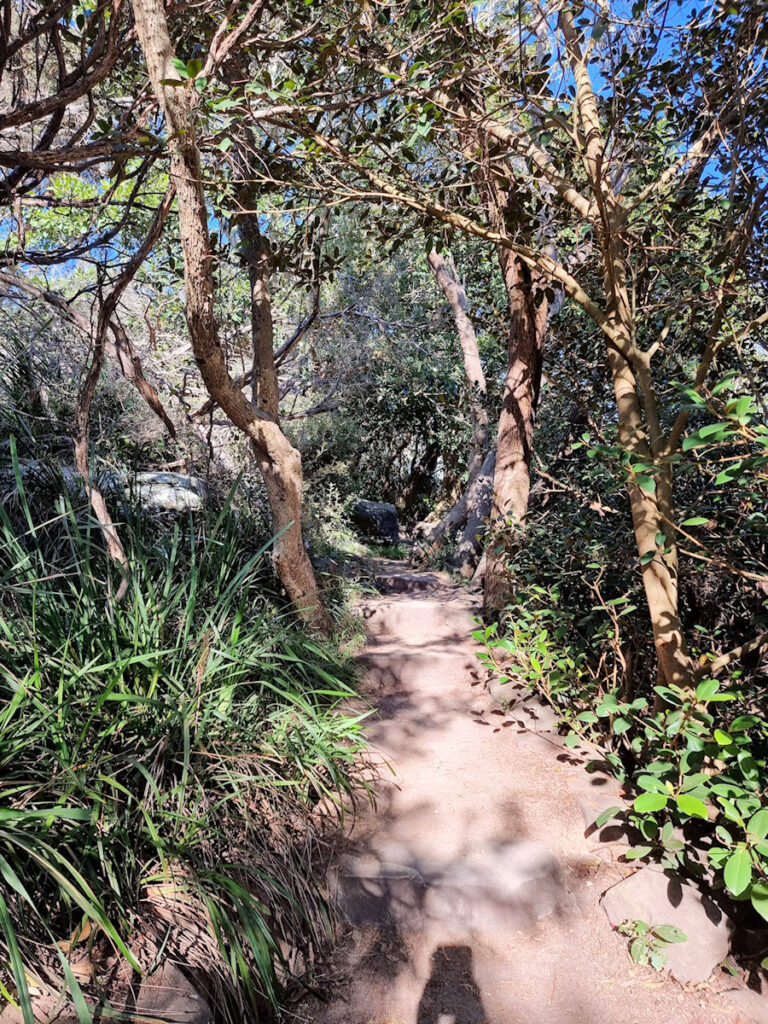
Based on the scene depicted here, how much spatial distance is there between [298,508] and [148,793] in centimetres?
209

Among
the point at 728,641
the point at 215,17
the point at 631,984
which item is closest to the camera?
the point at 631,984

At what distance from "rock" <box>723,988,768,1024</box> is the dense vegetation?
10.1 inches

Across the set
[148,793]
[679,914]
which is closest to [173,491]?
[148,793]

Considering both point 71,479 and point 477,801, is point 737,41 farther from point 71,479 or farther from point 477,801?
point 71,479

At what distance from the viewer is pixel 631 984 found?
7.63ft

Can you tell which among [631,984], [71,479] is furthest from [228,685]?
[71,479]

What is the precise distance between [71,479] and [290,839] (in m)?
2.91

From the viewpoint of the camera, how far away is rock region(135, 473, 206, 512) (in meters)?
4.74

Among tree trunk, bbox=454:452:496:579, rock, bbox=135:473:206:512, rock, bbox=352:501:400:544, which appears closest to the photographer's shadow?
rock, bbox=135:473:206:512

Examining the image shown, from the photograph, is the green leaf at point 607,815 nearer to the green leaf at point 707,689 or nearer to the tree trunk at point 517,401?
the green leaf at point 707,689

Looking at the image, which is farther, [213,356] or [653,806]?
[213,356]

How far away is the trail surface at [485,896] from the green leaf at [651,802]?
51cm

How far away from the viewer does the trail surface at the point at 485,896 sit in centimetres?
227

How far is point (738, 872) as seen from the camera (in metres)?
2.10
